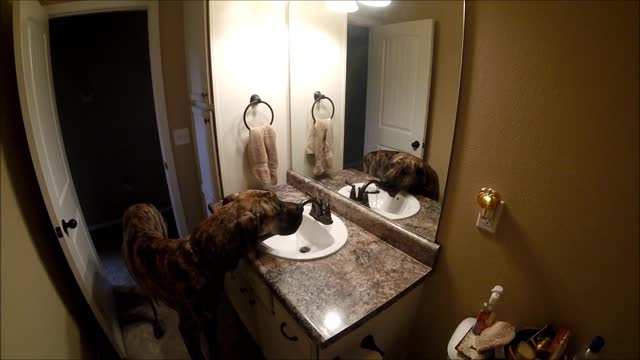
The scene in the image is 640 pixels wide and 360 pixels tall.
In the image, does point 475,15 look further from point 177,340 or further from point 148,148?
point 148,148

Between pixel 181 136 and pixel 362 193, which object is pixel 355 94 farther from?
pixel 181 136

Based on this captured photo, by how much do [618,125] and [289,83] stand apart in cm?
144

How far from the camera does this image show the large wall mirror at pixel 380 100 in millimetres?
949

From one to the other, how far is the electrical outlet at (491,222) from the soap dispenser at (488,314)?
17 centimetres

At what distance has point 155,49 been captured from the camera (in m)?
1.81

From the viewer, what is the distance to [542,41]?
616 mm

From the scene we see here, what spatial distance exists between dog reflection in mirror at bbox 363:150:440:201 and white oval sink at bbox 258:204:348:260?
31cm

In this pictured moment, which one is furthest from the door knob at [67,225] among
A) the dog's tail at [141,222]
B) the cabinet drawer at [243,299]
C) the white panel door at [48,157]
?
the cabinet drawer at [243,299]

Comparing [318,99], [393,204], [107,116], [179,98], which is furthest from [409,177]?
[107,116]

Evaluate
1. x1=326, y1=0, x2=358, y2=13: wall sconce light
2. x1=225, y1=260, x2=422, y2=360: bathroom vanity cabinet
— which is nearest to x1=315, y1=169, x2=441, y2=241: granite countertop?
x1=225, y1=260, x2=422, y2=360: bathroom vanity cabinet

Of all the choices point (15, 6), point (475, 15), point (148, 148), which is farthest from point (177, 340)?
point (475, 15)

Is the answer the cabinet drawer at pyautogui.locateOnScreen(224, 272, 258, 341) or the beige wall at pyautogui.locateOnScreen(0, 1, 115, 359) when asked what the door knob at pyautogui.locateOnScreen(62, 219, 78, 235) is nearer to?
the beige wall at pyautogui.locateOnScreen(0, 1, 115, 359)

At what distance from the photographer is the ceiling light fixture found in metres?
1.30

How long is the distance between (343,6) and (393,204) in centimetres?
103
